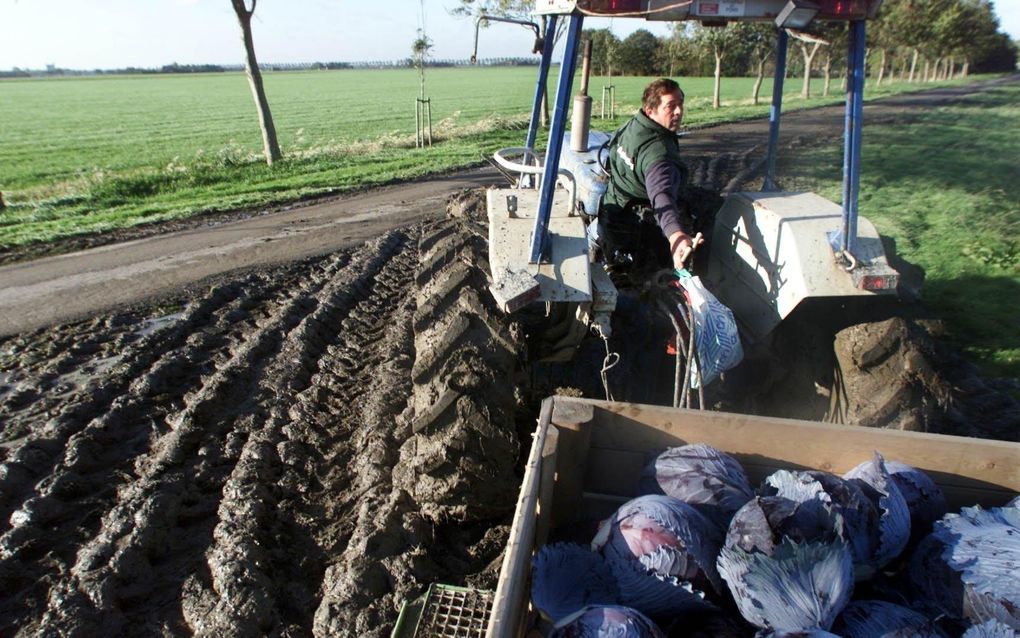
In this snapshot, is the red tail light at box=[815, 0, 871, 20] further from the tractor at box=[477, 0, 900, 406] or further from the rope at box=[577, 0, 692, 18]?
the rope at box=[577, 0, 692, 18]

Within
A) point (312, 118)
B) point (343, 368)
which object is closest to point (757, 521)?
point (343, 368)

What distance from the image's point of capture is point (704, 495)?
6.51 ft

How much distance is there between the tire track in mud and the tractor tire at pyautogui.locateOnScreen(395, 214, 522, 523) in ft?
2.71

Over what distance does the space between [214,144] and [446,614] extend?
26621 mm

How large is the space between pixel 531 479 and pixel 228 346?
14.5 feet

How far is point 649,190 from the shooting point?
10.9ft

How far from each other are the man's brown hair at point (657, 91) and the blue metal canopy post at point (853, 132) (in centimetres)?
81

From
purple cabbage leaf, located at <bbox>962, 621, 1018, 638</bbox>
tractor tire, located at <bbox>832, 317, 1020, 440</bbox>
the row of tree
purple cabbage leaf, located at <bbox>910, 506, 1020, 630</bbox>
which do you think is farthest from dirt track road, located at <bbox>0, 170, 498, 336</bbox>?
purple cabbage leaf, located at <bbox>962, 621, 1018, 638</bbox>

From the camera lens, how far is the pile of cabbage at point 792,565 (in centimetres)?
157

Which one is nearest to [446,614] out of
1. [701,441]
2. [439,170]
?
[701,441]

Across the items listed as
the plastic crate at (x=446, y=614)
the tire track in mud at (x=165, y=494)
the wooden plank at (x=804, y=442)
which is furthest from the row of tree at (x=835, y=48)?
the tire track in mud at (x=165, y=494)

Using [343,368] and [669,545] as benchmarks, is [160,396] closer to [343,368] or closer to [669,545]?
[343,368]

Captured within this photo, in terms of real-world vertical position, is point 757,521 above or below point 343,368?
above

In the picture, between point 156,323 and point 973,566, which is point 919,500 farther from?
point 156,323
